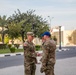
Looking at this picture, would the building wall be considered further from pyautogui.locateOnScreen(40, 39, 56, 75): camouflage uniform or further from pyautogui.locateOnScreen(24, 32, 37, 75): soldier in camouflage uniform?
pyautogui.locateOnScreen(40, 39, 56, 75): camouflage uniform

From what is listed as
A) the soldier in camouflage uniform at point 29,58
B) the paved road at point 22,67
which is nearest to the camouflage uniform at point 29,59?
the soldier in camouflage uniform at point 29,58

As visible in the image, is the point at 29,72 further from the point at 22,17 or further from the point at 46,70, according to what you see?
the point at 22,17

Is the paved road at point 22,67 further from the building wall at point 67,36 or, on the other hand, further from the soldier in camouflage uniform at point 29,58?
the building wall at point 67,36

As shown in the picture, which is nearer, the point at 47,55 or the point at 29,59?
the point at 47,55

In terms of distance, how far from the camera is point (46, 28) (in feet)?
208

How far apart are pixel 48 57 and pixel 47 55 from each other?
0.08 metres

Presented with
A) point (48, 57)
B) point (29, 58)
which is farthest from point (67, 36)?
point (48, 57)

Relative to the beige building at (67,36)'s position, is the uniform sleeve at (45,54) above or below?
below

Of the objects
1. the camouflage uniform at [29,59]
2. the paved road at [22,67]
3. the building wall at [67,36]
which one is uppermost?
the building wall at [67,36]

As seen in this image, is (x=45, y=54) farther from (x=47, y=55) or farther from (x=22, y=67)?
(x=22, y=67)

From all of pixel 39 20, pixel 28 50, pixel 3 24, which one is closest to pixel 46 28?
pixel 39 20

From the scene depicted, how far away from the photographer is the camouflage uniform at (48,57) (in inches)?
274

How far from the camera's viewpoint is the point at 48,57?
23.0ft

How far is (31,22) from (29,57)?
56.0 metres
